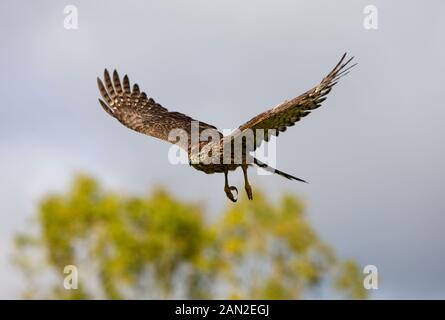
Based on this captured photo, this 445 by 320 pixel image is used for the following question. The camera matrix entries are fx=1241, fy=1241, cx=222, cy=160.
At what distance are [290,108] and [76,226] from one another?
38761mm

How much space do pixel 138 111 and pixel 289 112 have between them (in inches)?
197

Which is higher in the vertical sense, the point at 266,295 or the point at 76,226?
the point at 76,226

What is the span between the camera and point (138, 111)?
2542 cm

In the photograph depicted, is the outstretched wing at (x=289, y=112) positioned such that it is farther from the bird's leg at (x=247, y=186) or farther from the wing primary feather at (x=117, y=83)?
the wing primary feather at (x=117, y=83)

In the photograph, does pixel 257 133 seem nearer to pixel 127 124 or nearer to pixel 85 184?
pixel 127 124

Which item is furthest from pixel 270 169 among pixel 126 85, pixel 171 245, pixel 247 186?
pixel 171 245

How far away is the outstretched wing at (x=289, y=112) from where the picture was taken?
19.7 metres

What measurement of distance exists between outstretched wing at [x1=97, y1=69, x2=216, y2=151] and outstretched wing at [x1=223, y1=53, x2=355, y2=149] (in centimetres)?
224

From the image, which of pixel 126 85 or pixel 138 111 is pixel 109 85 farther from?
pixel 138 111

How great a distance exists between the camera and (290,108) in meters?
20.6

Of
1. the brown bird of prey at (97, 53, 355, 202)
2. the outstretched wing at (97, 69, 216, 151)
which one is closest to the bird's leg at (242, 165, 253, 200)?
the brown bird of prey at (97, 53, 355, 202)

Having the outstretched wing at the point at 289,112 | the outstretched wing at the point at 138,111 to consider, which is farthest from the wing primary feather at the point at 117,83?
the outstretched wing at the point at 289,112

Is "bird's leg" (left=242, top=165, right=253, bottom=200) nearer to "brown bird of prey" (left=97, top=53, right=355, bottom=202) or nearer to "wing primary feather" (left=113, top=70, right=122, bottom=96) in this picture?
"brown bird of prey" (left=97, top=53, right=355, bottom=202)
